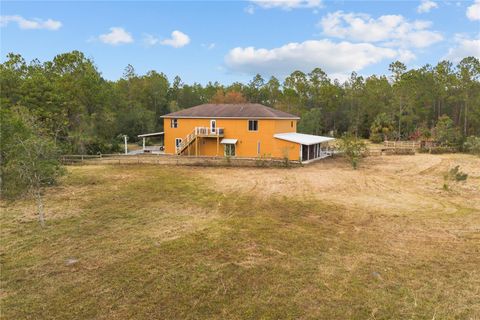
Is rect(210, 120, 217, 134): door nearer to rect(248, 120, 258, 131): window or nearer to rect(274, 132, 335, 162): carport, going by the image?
rect(248, 120, 258, 131): window

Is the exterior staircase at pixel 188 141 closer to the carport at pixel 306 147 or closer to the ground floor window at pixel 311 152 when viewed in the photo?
the carport at pixel 306 147

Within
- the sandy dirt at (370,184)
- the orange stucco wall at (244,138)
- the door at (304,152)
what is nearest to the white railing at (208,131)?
the orange stucco wall at (244,138)

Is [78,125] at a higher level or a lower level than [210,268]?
higher

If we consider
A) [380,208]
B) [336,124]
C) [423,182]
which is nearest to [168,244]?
[380,208]

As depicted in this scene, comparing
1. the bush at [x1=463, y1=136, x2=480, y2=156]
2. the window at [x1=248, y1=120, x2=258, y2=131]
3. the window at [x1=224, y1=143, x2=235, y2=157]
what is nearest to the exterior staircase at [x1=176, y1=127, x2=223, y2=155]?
the window at [x1=224, y1=143, x2=235, y2=157]

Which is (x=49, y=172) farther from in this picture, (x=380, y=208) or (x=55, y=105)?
(x=55, y=105)

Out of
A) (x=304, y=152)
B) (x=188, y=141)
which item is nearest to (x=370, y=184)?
(x=304, y=152)
